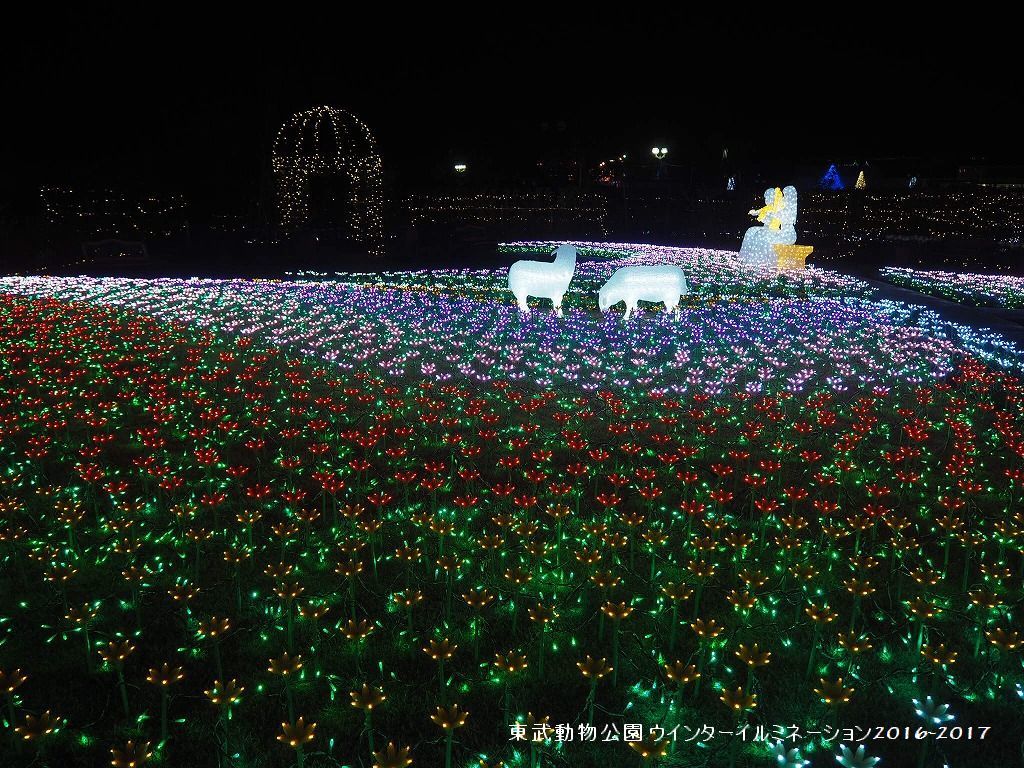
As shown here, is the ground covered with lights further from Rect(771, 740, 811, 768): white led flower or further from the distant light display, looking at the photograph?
the distant light display

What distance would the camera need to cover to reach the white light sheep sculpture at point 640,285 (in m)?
11.2

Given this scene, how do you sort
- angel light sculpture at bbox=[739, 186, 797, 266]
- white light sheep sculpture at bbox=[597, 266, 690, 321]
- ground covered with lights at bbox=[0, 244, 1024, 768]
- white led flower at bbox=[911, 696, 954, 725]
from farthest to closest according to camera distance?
angel light sculpture at bbox=[739, 186, 797, 266], white light sheep sculpture at bbox=[597, 266, 690, 321], ground covered with lights at bbox=[0, 244, 1024, 768], white led flower at bbox=[911, 696, 954, 725]

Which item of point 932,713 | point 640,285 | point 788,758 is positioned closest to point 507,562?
point 788,758

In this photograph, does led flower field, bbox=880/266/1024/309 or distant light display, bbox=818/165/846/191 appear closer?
led flower field, bbox=880/266/1024/309

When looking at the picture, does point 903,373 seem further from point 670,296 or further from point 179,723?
point 179,723

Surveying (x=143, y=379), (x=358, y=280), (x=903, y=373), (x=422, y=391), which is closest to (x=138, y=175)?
(x=358, y=280)

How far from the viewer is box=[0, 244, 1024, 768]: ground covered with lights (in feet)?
9.01

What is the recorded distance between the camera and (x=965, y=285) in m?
16.6

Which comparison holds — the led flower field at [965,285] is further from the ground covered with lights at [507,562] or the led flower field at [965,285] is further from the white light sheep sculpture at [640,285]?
the ground covered with lights at [507,562]

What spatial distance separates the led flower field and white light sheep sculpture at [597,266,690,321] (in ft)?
23.1

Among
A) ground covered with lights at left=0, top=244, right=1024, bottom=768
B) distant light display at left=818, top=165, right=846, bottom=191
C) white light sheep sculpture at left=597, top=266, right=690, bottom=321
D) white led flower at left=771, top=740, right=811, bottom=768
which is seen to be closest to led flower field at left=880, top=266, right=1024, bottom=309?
white light sheep sculpture at left=597, top=266, right=690, bottom=321

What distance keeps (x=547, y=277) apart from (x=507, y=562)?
8140 millimetres

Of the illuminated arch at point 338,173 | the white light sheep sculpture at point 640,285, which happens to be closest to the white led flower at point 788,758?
the white light sheep sculpture at point 640,285

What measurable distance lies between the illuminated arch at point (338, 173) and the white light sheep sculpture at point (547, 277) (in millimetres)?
11697
